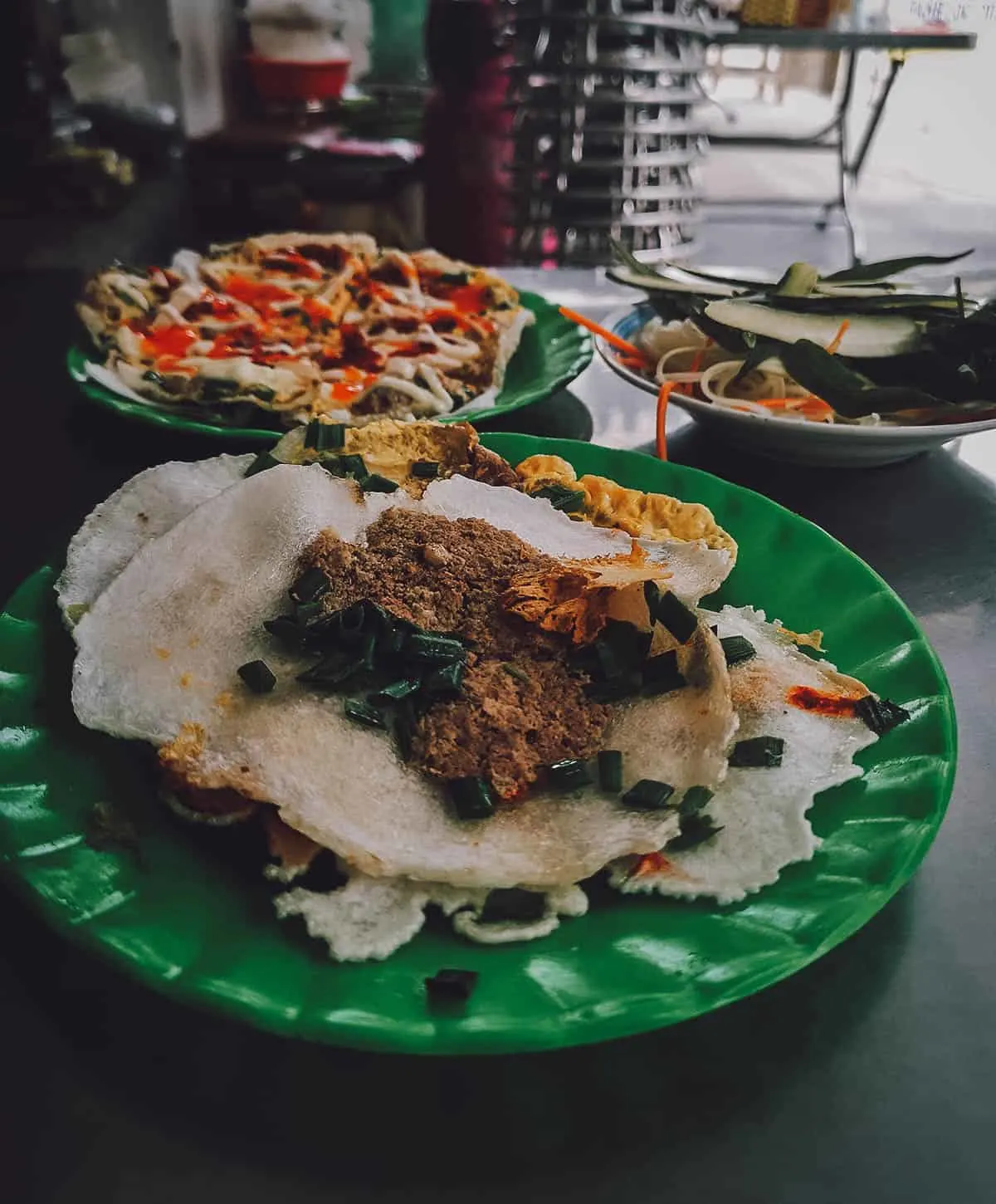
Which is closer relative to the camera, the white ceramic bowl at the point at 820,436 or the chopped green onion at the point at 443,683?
the chopped green onion at the point at 443,683

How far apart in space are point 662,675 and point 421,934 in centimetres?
30

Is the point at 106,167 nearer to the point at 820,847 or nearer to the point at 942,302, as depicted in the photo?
the point at 942,302

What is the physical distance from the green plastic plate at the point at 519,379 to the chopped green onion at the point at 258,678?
21.6 inches

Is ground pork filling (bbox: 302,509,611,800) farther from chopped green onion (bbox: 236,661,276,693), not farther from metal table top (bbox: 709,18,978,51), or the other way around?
metal table top (bbox: 709,18,978,51)

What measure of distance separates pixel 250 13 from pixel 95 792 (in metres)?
5.94

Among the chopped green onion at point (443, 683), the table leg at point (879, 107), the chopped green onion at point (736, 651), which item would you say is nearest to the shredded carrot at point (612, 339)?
the chopped green onion at point (736, 651)

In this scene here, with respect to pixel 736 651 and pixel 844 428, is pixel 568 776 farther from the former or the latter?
pixel 844 428

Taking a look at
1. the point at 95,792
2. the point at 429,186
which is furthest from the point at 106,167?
the point at 95,792

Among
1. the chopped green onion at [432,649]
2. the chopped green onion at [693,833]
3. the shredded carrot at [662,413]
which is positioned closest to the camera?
the chopped green onion at [693,833]

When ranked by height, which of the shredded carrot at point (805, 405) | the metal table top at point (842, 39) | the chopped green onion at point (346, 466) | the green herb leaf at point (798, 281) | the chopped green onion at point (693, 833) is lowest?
the shredded carrot at point (805, 405)

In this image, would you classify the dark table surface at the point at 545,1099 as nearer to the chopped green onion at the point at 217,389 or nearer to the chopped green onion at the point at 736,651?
the chopped green onion at the point at 736,651

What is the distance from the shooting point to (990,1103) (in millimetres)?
615

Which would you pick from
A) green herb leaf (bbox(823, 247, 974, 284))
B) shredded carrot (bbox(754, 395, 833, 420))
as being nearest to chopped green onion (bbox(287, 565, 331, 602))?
shredded carrot (bbox(754, 395, 833, 420))

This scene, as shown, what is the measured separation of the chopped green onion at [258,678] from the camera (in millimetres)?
797
